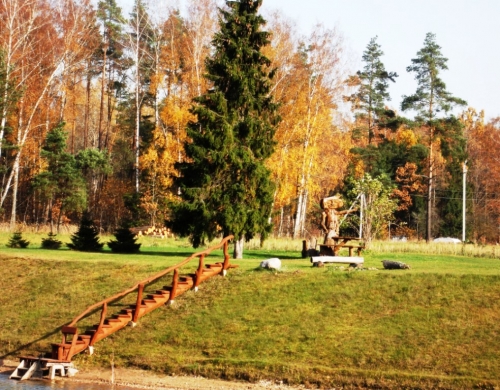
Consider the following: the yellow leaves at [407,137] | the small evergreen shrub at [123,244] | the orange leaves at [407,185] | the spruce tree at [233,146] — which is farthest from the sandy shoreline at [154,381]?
the yellow leaves at [407,137]

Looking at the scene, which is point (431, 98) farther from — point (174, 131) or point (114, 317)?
point (114, 317)

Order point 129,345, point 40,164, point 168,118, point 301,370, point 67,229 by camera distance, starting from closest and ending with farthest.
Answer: point 301,370 → point 129,345 → point 168,118 → point 67,229 → point 40,164

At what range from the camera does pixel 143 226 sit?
52.0 metres

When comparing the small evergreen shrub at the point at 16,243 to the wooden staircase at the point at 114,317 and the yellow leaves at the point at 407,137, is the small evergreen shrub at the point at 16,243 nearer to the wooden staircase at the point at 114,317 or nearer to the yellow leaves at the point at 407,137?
the wooden staircase at the point at 114,317

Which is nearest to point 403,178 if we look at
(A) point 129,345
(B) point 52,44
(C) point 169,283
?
(B) point 52,44

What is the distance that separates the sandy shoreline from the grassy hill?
0.30 meters

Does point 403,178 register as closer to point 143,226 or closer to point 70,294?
point 143,226

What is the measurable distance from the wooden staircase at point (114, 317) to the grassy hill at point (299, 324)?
11.6 inches

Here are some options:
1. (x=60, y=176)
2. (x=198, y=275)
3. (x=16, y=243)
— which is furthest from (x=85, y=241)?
(x=60, y=176)

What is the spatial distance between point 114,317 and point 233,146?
10.4 meters

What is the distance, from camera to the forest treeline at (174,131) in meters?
49.6

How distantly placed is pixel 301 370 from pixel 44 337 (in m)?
8.33

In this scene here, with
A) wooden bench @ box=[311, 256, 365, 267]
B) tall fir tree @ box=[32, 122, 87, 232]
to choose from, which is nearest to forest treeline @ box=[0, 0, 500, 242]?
tall fir tree @ box=[32, 122, 87, 232]

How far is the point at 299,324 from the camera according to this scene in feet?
75.0
